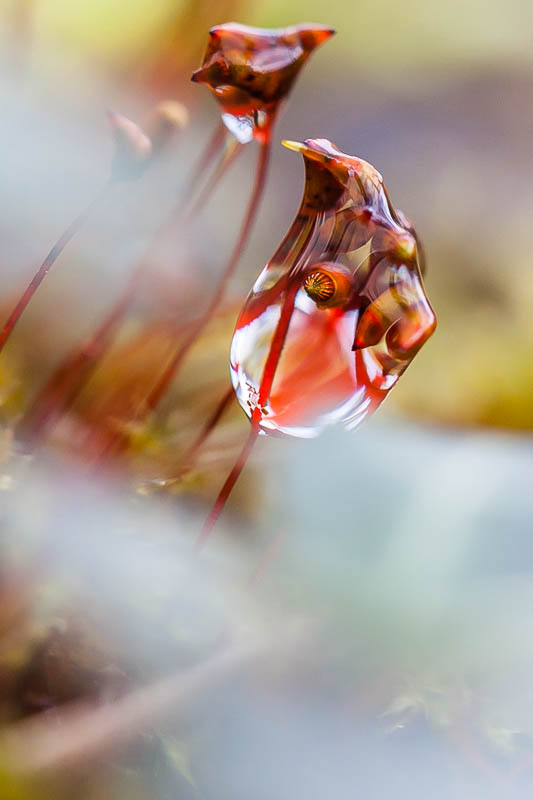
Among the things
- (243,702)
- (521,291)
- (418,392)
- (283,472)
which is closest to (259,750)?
(243,702)

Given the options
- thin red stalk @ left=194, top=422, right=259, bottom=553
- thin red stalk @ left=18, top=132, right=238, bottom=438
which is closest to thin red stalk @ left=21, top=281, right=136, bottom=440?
thin red stalk @ left=18, top=132, right=238, bottom=438

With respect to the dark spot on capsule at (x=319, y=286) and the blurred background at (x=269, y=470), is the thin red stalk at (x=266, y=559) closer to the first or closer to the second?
the blurred background at (x=269, y=470)

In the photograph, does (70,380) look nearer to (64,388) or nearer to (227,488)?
(64,388)

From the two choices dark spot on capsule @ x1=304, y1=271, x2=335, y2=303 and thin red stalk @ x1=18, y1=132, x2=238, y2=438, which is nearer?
dark spot on capsule @ x1=304, y1=271, x2=335, y2=303

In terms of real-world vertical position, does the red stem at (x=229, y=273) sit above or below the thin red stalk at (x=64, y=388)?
above

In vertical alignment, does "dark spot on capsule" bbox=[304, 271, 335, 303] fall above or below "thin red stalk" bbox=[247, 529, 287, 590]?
above

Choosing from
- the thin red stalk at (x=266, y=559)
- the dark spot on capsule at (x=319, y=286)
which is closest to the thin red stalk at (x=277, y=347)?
the dark spot on capsule at (x=319, y=286)

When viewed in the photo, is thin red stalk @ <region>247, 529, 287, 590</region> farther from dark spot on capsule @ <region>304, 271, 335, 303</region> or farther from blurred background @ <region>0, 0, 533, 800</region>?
dark spot on capsule @ <region>304, 271, 335, 303</region>
